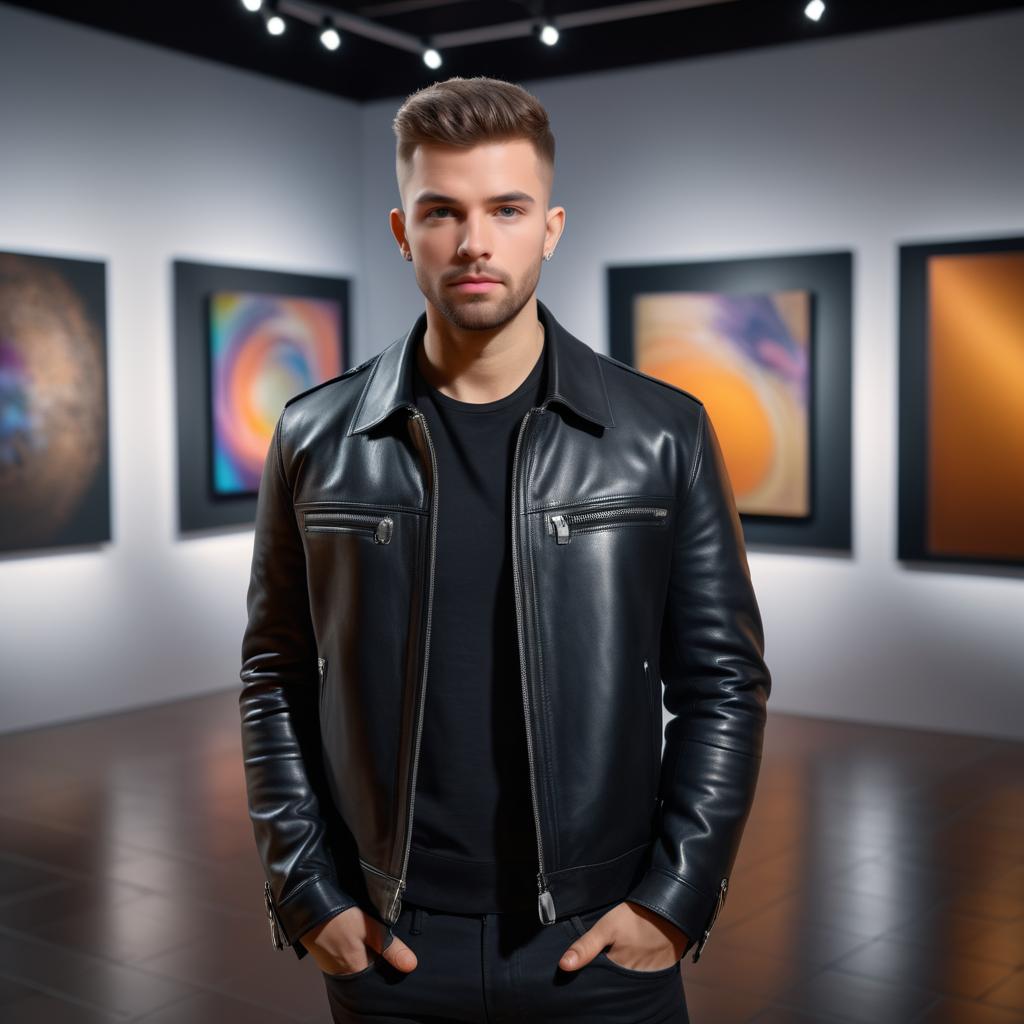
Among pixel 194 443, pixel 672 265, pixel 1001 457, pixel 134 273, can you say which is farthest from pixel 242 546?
pixel 1001 457

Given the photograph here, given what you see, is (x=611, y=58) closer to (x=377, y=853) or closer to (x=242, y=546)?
(x=242, y=546)

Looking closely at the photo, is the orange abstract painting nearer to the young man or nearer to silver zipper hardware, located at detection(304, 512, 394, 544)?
the young man

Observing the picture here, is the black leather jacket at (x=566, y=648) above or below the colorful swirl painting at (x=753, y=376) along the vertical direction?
below

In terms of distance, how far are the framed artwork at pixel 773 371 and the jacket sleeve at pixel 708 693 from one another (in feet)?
17.9

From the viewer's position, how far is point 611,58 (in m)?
8.22

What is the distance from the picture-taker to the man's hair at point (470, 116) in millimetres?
1854

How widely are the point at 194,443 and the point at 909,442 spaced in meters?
4.06

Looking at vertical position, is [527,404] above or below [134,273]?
below

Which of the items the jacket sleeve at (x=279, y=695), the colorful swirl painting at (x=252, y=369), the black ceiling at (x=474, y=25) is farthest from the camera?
the colorful swirl painting at (x=252, y=369)

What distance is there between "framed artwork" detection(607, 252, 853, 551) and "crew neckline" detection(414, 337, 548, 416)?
5.51m

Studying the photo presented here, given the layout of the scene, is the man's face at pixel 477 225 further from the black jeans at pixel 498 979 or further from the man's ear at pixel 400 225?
the black jeans at pixel 498 979

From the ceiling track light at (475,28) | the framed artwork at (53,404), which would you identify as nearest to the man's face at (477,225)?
the ceiling track light at (475,28)

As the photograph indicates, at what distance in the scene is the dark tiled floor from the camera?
3.97 meters

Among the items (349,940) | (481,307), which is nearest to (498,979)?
(349,940)
